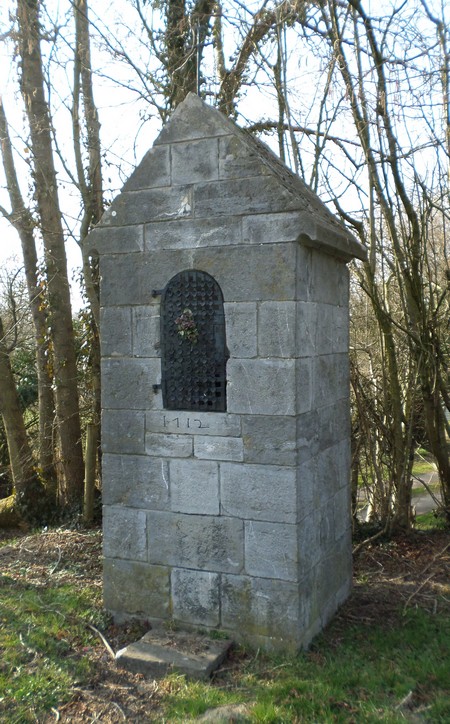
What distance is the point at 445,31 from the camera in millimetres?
6125

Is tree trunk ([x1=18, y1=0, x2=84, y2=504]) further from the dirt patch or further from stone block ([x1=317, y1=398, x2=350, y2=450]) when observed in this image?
stone block ([x1=317, y1=398, x2=350, y2=450])

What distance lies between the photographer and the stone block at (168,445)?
167 inches

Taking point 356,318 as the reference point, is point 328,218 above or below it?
above

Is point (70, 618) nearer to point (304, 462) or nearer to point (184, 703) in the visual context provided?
point (184, 703)

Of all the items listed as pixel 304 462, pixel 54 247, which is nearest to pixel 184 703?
pixel 304 462

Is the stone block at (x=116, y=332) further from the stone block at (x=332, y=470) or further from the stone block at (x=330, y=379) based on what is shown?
the stone block at (x=332, y=470)

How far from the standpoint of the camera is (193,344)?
13.9 feet

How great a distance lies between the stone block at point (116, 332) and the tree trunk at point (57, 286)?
424cm

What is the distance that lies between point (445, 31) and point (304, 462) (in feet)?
14.7

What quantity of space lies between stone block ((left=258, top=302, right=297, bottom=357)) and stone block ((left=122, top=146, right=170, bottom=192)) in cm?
112

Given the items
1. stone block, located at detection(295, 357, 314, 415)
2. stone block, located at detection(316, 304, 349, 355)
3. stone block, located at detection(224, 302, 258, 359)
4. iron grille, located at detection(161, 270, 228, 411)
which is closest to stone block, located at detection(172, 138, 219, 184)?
iron grille, located at detection(161, 270, 228, 411)

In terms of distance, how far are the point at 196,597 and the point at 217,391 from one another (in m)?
1.34

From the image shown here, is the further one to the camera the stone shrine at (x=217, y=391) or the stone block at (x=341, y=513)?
the stone block at (x=341, y=513)

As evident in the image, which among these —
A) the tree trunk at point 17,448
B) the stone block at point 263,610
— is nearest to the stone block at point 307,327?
the stone block at point 263,610
